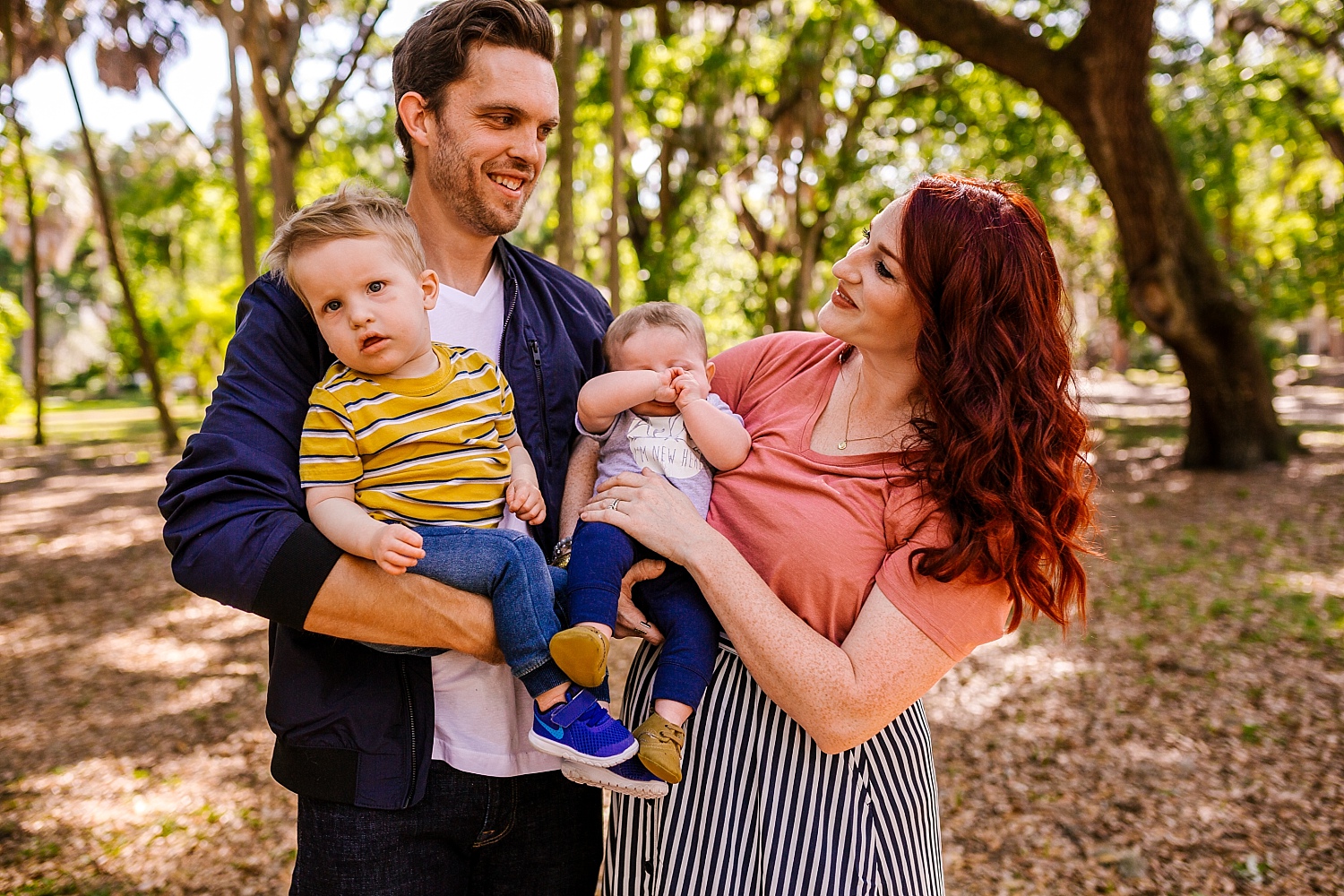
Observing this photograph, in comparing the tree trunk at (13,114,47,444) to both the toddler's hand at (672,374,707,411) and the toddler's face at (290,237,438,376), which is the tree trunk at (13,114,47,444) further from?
the toddler's hand at (672,374,707,411)

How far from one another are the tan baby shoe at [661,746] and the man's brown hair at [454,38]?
1399 mm

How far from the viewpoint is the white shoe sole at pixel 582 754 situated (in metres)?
1.67

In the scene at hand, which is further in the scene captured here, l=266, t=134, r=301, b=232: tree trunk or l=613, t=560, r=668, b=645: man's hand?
l=266, t=134, r=301, b=232: tree trunk

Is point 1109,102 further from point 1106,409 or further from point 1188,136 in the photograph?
point 1106,409

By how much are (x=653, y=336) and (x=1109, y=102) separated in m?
8.90

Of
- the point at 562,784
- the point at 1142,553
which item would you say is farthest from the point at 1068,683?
the point at 562,784

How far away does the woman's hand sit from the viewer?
1.83m

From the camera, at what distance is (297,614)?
5.20 ft

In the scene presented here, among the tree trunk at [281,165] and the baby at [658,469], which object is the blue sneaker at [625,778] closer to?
the baby at [658,469]

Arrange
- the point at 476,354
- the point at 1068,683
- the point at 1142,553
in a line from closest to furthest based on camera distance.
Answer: the point at 476,354, the point at 1068,683, the point at 1142,553

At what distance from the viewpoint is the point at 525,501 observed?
1.91 metres

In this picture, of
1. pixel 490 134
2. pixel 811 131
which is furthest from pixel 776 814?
pixel 811 131

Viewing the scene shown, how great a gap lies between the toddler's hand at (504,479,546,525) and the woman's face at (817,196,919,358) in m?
0.70

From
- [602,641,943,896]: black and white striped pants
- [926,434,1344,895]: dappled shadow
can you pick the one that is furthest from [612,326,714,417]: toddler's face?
[926,434,1344,895]: dappled shadow
